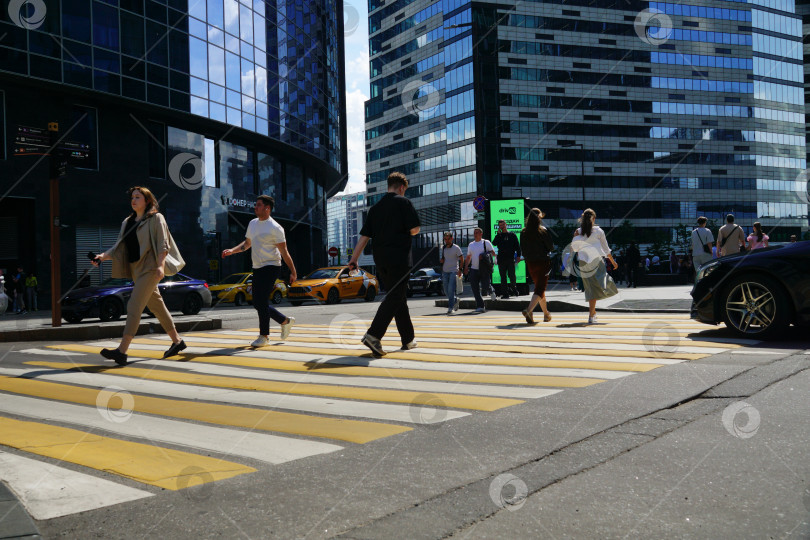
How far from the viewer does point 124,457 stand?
3.61 meters

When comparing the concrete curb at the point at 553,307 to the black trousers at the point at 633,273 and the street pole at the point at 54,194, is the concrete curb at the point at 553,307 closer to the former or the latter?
the street pole at the point at 54,194

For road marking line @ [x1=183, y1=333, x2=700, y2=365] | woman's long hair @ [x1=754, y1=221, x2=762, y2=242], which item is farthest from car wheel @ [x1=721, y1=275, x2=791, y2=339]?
woman's long hair @ [x1=754, y1=221, x2=762, y2=242]

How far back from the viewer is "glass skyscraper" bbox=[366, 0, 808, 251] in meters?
78.4

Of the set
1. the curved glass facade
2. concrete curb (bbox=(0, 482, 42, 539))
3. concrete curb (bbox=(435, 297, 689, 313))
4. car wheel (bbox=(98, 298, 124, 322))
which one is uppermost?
the curved glass facade

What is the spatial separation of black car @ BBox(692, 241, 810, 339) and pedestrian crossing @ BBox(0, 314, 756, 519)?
0.40 meters

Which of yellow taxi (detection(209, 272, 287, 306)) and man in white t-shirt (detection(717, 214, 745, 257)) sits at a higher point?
man in white t-shirt (detection(717, 214, 745, 257))

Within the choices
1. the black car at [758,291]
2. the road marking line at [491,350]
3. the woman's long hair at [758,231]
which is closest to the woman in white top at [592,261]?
the black car at [758,291]

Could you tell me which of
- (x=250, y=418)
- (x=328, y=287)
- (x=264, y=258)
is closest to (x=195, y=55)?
(x=328, y=287)

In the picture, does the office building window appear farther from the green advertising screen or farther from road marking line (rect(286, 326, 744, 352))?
road marking line (rect(286, 326, 744, 352))

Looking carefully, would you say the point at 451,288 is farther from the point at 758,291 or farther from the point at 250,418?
the point at 250,418

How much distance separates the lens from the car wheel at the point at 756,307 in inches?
299

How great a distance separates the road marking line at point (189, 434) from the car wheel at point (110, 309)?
47.2ft

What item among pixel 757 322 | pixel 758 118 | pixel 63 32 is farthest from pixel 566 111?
pixel 757 322

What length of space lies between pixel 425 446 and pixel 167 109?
3018 cm
